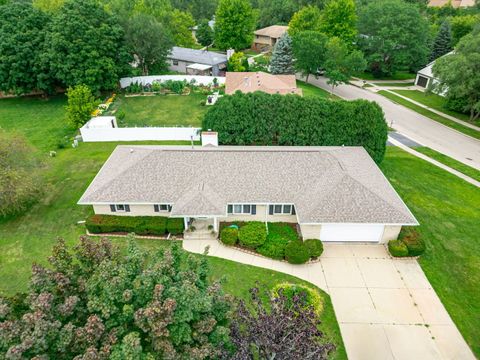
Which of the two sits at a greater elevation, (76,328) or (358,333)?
(76,328)

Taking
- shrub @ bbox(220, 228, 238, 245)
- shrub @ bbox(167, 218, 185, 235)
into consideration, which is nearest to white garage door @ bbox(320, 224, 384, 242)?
shrub @ bbox(220, 228, 238, 245)

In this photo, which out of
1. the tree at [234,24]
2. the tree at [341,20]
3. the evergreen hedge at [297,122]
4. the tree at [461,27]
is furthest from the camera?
the tree at [234,24]

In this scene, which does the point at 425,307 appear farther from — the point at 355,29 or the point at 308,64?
the point at 355,29

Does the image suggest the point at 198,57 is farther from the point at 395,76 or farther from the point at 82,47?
the point at 395,76

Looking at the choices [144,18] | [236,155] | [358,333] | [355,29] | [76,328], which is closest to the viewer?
[76,328]

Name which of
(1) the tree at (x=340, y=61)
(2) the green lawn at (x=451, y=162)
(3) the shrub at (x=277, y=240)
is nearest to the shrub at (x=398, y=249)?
(3) the shrub at (x=277, y=240)

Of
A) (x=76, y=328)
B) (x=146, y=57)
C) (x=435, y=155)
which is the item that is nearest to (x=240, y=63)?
(x=146, y=57)

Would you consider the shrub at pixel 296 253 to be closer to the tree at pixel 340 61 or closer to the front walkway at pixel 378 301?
the front walkway at pixel 378 301
